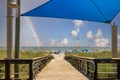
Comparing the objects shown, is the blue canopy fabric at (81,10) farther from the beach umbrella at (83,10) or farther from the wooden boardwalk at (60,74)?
→ the wooden boardwalk at (60,74)

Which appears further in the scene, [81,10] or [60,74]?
[60,74]

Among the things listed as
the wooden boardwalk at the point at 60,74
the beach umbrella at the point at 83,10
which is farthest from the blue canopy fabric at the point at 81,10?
the wooden boardwalk at the point at 60,74

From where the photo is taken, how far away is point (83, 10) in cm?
1048

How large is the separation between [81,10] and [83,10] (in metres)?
0.07

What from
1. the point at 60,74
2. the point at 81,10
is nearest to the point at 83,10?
the point at 81,10

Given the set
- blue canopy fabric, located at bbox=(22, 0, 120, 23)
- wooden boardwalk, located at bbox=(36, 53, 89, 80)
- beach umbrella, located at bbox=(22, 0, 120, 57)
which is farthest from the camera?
wooden boardwalk, located at bbox=(36, 53, 89, 80)

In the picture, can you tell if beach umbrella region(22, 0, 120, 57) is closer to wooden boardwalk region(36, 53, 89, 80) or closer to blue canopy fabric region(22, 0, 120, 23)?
blue canopy fabric region(22, 0, 120, 23)

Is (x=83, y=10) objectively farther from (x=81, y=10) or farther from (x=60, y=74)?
(x=60, y=74)

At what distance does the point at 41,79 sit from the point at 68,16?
2.86 metres

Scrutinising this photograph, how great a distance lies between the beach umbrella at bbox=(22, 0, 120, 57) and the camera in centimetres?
971

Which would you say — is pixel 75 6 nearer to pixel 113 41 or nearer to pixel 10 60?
pixel 113 41

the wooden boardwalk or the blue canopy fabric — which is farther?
the wooden boardwalk

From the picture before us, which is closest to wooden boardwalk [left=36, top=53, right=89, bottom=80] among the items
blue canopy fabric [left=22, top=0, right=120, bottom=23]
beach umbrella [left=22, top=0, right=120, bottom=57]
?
beach umbrella [left=22, top=0, right=120, bottom=57]

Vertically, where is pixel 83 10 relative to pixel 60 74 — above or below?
above
